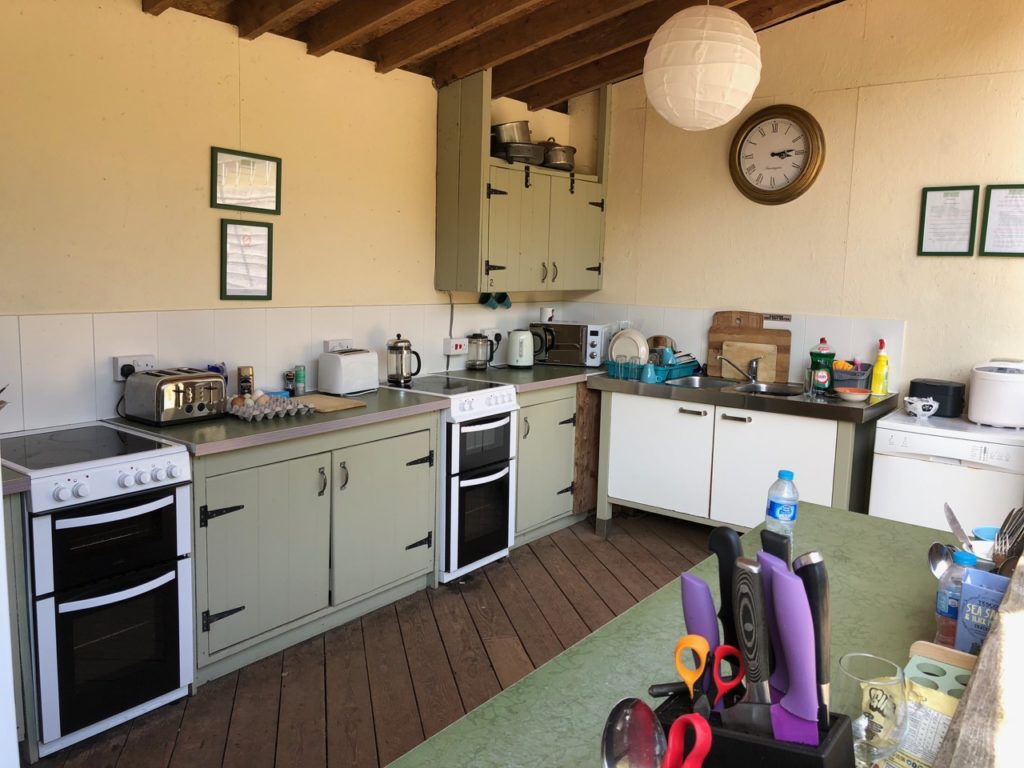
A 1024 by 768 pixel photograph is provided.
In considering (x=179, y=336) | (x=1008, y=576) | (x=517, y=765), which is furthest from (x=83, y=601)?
(x=1008, y=576)

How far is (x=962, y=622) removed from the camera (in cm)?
135

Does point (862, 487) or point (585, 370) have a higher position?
point (585, 370)

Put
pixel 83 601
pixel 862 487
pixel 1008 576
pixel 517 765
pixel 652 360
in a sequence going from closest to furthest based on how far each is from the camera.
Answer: pixel 517 765 → pixel 1008 576 → pixel 83 601 → pixel 862 487 → pixel 652 360

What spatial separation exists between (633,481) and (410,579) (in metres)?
1.49

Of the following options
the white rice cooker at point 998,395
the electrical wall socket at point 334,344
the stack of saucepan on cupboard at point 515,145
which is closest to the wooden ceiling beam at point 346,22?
the stack of saucepan on cupboard at point 515,145

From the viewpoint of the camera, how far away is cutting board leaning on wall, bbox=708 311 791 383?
15.1 feet

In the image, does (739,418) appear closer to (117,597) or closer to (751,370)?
(751,370)

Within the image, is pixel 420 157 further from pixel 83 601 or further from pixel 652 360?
pixel 83 601

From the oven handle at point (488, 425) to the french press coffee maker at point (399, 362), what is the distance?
18.9 inches

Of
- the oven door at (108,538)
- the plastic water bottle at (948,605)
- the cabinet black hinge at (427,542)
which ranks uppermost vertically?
the plastic water bottle at (948,605)

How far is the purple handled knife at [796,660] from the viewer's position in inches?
33.8

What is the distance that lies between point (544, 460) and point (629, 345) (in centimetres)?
Result: 89

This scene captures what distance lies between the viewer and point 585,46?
14.4ft

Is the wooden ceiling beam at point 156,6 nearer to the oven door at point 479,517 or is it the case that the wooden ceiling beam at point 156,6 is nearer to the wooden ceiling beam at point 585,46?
Answer: the wooden ceiling beam at point 585,46
